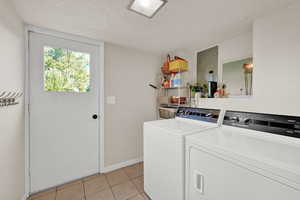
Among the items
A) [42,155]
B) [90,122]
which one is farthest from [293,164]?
[42,155]

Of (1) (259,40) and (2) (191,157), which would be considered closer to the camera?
(2) (191,157)

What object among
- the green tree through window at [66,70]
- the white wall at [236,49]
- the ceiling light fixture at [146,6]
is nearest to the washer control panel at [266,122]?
the white wall at [236,49]

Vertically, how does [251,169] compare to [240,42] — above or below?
below

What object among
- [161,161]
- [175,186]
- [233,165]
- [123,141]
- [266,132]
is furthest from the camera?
[123,141]

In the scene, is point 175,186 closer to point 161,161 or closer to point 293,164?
point 161,161

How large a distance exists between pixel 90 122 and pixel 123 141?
684 mm

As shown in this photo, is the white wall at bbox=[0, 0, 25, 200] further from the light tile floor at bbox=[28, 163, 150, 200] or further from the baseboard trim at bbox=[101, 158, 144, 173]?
the baseboard trim at bbox=[101, 158, 144, 173]

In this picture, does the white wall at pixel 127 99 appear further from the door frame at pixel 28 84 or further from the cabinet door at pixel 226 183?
the cabinet door at pixel 226 183

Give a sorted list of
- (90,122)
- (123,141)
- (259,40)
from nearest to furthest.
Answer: (259,40) → (90,122) → (123,141)

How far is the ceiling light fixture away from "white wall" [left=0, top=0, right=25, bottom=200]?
1121 mm

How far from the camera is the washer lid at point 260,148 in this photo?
675 millimetres

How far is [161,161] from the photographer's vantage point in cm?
139

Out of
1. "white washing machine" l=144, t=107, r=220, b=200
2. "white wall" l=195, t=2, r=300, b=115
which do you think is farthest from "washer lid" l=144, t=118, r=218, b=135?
"white wall" l=195, t=2, r=300, b=115

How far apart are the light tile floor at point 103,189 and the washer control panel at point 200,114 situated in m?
1.17
